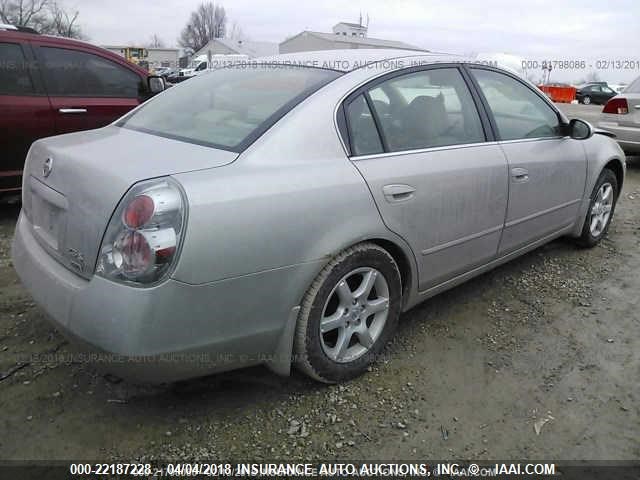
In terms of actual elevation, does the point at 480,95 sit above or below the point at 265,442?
above

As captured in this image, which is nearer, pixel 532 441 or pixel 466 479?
pixel 466 479

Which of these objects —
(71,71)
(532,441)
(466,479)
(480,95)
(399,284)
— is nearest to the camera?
(466,479)

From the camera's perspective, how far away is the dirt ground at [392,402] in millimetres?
2004

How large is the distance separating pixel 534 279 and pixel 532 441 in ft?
5.63

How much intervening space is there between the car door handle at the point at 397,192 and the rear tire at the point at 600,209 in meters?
2.28

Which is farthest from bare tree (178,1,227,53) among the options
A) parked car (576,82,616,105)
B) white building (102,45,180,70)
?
parked car (576,82,616,105)

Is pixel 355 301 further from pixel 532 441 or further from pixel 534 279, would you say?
pixel 534 279

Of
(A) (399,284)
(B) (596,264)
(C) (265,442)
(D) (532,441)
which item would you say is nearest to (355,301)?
(A) (399,284)

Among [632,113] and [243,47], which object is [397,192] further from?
[243,47]

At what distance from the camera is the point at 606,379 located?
2.49 meters

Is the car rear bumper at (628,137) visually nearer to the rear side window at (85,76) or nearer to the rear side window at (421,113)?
the rear side window at (421,113)

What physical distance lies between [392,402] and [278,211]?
1031 millimetres

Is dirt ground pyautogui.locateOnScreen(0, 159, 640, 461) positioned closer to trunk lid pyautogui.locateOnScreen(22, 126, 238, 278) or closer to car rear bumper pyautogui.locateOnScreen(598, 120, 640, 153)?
trunk lid pyautogui.locateOnScreen(22, 126, 238, 278)

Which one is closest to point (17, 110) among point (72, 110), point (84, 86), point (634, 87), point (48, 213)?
point (72, 110)
